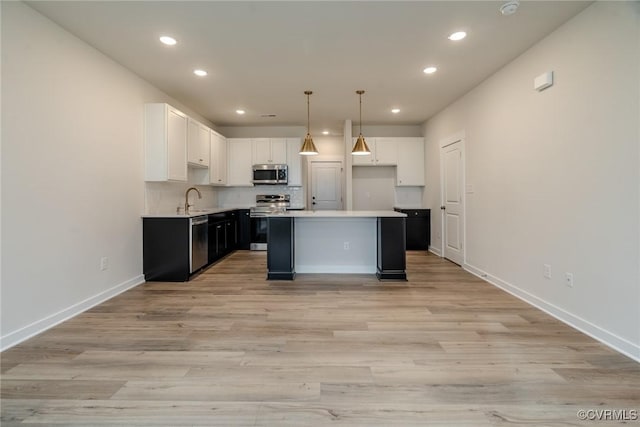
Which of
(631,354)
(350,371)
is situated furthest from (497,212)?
(350,371)

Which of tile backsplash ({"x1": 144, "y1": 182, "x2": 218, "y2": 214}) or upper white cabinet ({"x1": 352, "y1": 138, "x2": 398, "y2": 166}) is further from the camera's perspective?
upper white cabinet ({"x1": 352, "y1": 138, "x2": 398, "y2": 166})

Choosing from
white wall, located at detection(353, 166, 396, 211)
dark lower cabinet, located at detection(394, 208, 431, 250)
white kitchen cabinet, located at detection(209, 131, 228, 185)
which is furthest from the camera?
white wall, located at detection(353, 166, 396, 211)

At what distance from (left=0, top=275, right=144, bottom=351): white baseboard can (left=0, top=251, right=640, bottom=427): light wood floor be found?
8 centimetres

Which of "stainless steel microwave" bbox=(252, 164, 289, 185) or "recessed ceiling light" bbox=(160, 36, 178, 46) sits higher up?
"recessed ceiling light" bbox=(160, 36, 178, 46)

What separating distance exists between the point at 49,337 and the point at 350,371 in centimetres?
239

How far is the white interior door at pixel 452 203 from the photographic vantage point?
4.95m

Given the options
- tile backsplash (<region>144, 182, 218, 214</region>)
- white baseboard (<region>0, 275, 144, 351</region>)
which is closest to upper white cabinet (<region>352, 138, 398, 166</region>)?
tile backsplash (<region>144, 182, 218, 214</region>)

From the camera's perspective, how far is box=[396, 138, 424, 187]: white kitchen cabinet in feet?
21.5

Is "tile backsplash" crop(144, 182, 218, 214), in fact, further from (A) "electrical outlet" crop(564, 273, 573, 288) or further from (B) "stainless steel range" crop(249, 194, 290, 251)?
(A) "electrical outlet" crop(564, 273, 573, 288)

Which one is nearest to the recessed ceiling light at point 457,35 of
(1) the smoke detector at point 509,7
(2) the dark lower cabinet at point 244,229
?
(1) the smoke detector at point 509,7

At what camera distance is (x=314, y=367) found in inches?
79.7

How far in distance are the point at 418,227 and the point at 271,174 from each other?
320 cm

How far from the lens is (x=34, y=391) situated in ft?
5.85

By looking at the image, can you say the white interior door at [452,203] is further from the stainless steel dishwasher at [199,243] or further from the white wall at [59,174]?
the white wall at [59,174]
